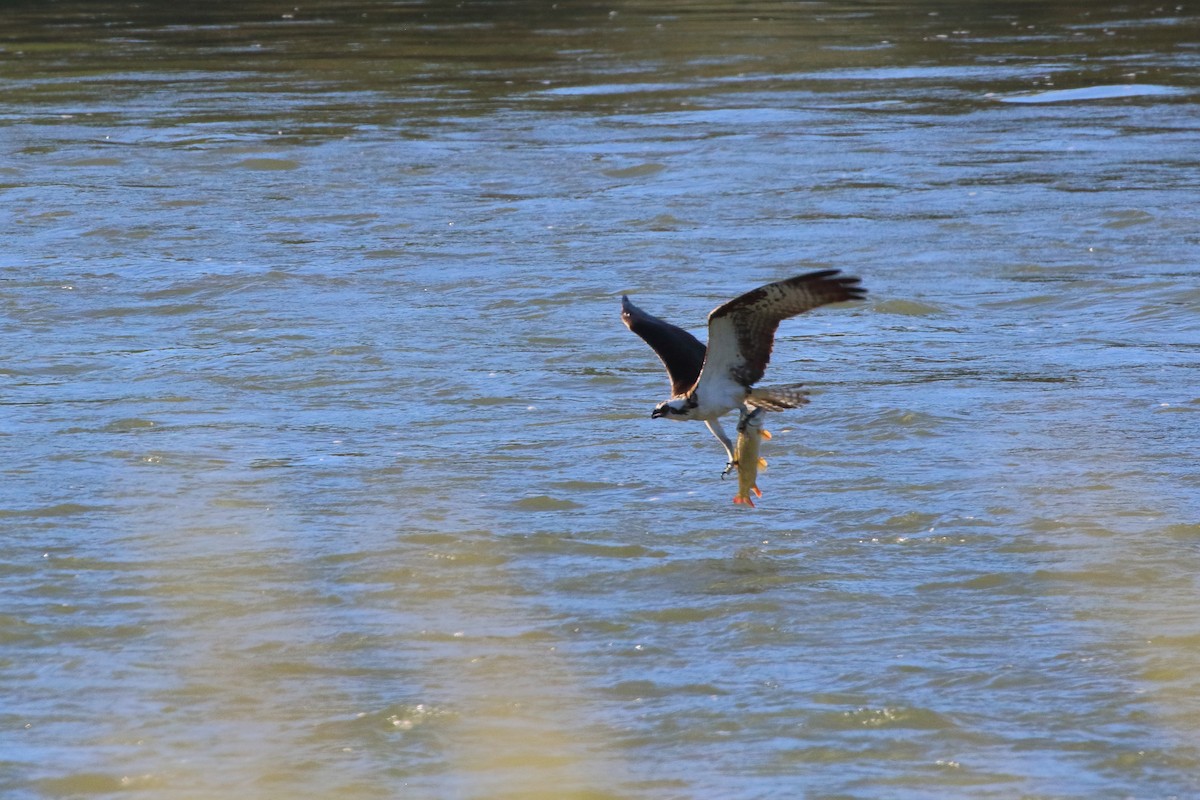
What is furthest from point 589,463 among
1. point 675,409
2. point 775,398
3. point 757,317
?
point 757,317

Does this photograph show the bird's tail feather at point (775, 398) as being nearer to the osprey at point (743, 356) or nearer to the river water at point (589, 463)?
the osprey at point (743, 356)

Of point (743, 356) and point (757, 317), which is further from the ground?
point (757, 317)

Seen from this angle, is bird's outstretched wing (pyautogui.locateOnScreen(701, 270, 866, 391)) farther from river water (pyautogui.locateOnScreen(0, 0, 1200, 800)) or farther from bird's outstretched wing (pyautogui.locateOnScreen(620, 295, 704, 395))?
river water (pyautogui.locateOnScreen(0, 0, 1200, 800))

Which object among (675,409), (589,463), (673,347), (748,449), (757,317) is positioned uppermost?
(757,317)

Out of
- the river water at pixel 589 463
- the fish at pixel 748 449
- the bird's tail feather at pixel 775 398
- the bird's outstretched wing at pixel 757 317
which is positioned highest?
the bird's outstretched wing at pixel 757 317

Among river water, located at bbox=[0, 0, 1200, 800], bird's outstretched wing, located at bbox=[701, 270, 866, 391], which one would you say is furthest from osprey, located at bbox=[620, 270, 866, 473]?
river water, located at bbox=[0, 0, 1200, 800]

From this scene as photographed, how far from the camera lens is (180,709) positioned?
19.8 ft

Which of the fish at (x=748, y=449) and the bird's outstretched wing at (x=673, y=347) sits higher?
the bird's outstretched wing at (x=673, y=347)

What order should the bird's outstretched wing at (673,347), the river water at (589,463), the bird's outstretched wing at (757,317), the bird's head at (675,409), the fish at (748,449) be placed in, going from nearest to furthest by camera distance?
the river water at (589,463) < the bird's outstretched wing at (757,317) < the fish at (748,449) < the bird's head at (675,409) < the bird's outstretched wing at (673,347)

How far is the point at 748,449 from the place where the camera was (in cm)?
714

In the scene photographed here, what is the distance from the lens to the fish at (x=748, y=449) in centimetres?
714

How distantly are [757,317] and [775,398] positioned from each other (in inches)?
14.3

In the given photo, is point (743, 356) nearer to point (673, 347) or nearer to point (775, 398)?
point (775, 398)

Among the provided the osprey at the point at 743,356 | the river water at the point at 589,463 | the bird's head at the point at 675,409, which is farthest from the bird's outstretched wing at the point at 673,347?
the river water at the point at 589,463
